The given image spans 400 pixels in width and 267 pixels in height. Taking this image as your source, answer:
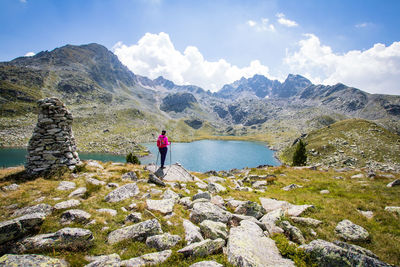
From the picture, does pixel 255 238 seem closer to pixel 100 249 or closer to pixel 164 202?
pixel 164 202

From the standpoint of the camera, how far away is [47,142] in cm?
1535

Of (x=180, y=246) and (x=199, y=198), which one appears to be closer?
(x=180, y=246)

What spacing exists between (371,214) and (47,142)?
83.9 feet

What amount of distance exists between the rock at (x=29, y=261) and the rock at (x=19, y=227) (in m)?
1.50

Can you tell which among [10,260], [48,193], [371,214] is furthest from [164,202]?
[371,214]

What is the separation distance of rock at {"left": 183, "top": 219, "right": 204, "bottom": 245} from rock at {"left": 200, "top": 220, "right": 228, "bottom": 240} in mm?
306

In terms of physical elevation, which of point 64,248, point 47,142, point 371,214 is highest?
point 47,142

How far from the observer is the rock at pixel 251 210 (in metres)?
10.4

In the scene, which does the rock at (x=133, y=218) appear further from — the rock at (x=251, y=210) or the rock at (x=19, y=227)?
the rock at (x=251, y=210)

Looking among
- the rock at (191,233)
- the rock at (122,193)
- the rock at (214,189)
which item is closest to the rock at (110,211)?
the rock at (122,193)

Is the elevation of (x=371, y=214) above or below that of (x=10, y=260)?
below

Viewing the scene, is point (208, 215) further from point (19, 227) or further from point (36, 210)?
point (36, 210)

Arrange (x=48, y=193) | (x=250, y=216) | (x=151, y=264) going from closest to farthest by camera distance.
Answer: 1. (x=151, y=264)
2. (x=250, y=216)
3. (x=48, y=193)

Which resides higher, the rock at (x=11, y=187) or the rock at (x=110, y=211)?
the rock at (x=11, y=187)
